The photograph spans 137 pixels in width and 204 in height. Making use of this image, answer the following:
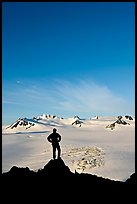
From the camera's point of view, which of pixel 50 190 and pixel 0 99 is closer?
pixel 0 99

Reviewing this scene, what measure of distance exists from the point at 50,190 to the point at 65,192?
3.25 ft

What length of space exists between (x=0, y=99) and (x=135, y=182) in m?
13.0

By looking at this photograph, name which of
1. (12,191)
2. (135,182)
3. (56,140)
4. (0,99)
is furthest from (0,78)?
(135,182)

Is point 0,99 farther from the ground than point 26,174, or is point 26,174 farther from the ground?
point 0,99

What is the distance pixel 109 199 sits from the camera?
1902cm

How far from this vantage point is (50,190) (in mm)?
19500

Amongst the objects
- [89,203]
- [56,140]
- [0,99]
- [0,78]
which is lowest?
[89,203]

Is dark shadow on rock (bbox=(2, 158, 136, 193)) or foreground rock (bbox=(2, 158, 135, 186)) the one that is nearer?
dark shadow on rock (bbox=(2, 158, 136, 193))

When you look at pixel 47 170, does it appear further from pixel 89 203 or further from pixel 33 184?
pixel 89 203

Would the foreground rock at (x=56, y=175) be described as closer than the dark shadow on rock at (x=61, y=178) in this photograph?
No

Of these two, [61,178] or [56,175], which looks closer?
[61,178]

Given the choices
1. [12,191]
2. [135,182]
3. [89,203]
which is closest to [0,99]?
[12,191]

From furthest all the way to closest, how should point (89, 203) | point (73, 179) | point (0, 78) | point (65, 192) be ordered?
point (73, 179) → point (65, 192) → point (89, 203) → point (0, 78)

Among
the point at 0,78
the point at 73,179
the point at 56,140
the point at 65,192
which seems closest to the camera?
the point at 0,78
